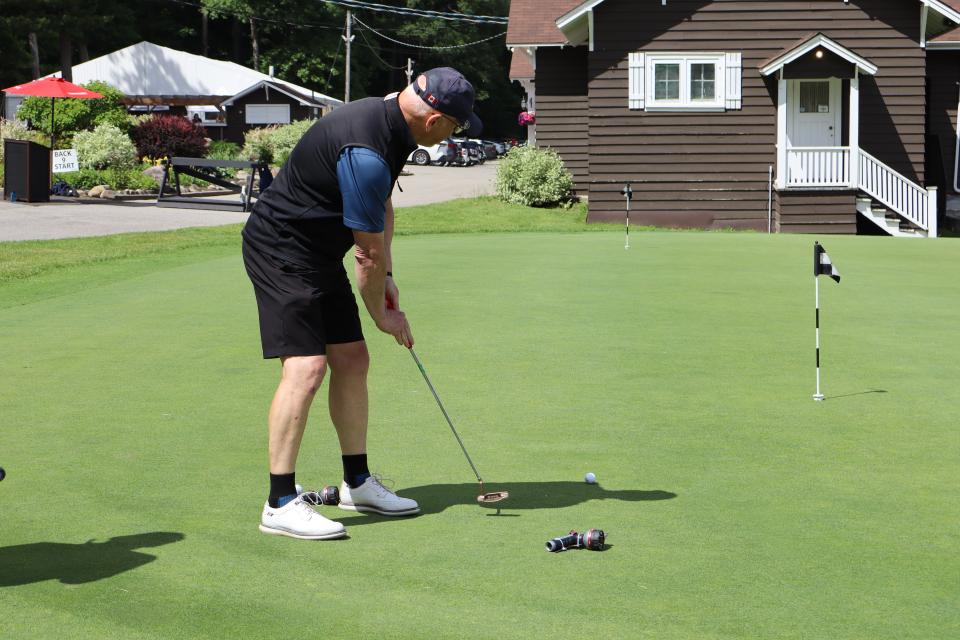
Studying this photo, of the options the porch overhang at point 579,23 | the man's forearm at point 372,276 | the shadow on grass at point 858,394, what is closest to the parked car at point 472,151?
the porch overhang at point 579,23

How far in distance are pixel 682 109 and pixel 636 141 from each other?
1236mm

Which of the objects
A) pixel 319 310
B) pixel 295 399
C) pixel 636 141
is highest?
pixel 636 141

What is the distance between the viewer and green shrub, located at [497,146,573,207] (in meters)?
30.9

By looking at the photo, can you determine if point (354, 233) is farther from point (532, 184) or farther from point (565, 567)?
point (532, 184)

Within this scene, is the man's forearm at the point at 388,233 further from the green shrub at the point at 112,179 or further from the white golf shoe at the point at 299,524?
the green shrub at the point at 112,179

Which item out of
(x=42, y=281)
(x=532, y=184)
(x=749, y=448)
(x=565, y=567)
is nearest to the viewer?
(x=565, y=567)

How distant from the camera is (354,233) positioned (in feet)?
17.5

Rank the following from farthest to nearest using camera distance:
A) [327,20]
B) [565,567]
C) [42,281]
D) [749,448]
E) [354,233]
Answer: [327,20] → [42,281] → [749,448] → [354,233] → [565,567]

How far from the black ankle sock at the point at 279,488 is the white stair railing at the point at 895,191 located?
24297 millimetres

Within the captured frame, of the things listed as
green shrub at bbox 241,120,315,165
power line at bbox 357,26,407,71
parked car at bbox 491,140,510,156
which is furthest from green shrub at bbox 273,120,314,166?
power line at bbox 357,26,407,71

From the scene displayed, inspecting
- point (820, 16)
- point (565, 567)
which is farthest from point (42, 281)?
point (820, 16)

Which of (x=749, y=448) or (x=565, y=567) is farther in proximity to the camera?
(x=749, y=448)

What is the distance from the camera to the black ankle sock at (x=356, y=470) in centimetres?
584

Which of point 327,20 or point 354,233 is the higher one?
point 327,20
